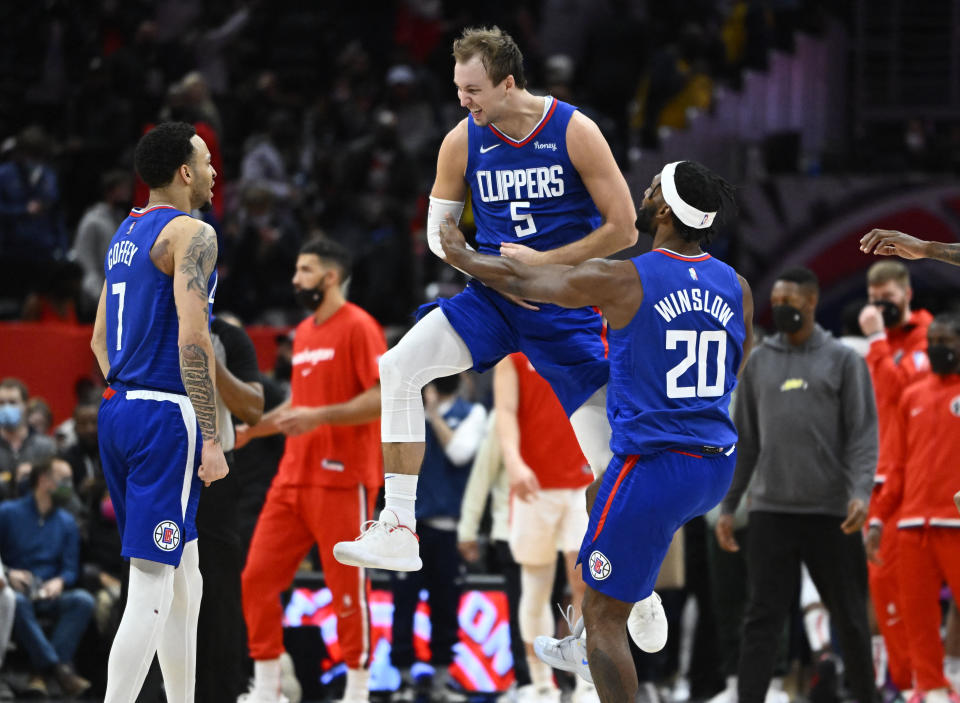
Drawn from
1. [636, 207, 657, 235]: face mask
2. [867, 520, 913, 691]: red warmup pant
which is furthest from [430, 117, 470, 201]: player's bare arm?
[867, 520, 913, 691]: red warmup pant

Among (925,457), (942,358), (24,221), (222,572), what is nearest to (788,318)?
(942,358)

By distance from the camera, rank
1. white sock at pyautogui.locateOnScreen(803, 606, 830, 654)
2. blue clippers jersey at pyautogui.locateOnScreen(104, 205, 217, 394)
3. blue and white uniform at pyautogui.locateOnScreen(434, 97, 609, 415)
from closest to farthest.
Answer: blue clippers jersey at pyautogui.locateOnScreen(104, 205, 217, 394), blue and white uniform at pyautogui.locateOnScreen(434, 97, 609, 415), white sock at pyautogui.locateOnScreen(803, 606, 830, 654)

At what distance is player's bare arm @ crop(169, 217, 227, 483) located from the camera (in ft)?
19.6

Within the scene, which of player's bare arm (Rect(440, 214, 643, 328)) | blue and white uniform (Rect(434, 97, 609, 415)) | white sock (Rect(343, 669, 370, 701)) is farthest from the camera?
white sock (Rect(343, 669, 370, 701))

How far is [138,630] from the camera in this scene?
591 centimetres

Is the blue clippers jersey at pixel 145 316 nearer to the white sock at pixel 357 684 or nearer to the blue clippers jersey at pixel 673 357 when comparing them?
the blue clippers jersey at pixel 673 357

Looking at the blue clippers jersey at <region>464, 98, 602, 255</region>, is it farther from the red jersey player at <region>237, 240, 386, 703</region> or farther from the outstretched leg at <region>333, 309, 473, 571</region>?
the red jersey player at <region>237, 240, 386, 703</region>

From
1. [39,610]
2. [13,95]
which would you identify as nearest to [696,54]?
[13,95]

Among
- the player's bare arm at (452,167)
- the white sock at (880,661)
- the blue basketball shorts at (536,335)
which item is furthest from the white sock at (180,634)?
the white sock at (880,661)

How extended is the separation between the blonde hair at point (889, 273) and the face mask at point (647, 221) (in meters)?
3.81

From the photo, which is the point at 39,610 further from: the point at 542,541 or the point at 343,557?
the point at 343,557

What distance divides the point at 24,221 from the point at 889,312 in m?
8.06

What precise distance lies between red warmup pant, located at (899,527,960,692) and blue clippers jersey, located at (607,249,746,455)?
351 centimetres

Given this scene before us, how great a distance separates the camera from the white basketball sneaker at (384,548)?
599 centimetres
